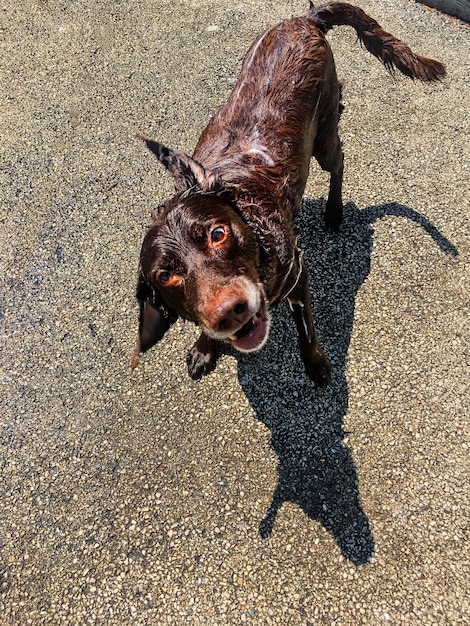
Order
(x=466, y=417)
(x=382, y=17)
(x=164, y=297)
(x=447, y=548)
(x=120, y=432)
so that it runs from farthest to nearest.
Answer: (x=382, y=17)
(x=120, y=432)
(x=466, y=417)
(x=447, y=548)
(x=164, y=297)

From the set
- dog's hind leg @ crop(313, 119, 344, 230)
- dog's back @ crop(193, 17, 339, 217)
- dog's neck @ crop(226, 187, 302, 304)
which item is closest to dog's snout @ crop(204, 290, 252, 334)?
dog's neck @ crop(226, 187, 302, 304)

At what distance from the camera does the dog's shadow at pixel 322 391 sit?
309cm

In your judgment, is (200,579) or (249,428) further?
(249,428)

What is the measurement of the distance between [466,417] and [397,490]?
0.69m

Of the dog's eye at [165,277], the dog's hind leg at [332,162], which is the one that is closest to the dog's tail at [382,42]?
the dog's hind leg at [332,162]

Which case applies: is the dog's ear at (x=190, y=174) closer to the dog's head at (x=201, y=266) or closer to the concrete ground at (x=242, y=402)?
the dog's head at (x=201, y=266)

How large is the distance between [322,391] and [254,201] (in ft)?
4.78

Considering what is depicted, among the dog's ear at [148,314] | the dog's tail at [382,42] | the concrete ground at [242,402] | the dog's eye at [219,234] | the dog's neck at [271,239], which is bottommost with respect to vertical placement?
the concrete ground at [242,402]

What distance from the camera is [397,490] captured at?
3098 mm

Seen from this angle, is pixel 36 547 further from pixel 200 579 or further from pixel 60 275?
pixel 60 275

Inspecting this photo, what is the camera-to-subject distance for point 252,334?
256 centimetres

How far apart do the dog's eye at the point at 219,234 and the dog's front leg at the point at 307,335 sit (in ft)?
2.95

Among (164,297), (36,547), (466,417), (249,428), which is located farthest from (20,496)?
(466,417)

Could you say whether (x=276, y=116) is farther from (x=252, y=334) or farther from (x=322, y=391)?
(x=322, y=391)
